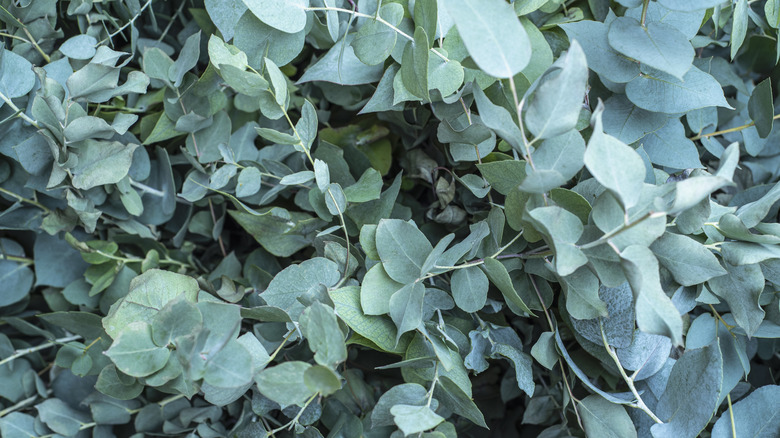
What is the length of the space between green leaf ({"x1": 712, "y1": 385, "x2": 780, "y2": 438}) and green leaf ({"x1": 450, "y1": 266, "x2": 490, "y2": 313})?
211 millimetres

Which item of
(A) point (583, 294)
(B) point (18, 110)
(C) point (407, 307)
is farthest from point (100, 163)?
(A) point (583, 294)

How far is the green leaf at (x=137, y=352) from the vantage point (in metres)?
0.35

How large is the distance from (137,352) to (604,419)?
1.04ft

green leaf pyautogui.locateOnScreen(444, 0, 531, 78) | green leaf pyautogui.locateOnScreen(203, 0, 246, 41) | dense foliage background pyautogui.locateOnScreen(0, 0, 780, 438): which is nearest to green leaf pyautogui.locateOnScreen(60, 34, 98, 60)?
dense foliage background pyautogui.locateOnScreen(0, 0, 780, 438)

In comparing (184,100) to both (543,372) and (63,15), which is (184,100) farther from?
(543,372)

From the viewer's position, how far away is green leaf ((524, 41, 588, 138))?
0.96 feet

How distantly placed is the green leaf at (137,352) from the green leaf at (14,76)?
0.23m

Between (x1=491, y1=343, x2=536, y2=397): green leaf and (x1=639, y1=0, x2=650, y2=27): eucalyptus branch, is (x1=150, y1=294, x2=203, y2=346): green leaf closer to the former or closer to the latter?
(x1=491, y1=343, x2=536, y2=397): green leaf

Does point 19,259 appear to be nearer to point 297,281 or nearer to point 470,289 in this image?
point 297,281

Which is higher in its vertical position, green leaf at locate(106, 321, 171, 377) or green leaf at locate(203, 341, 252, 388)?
green leaf at locate(203, 341, 252, 388)

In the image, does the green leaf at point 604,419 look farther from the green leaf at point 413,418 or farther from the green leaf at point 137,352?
the green leaf at point 137,352

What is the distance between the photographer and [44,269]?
1.77 ft

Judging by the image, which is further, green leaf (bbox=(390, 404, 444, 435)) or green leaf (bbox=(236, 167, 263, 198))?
green leaf (bbox=(236, 167, 263, 198))

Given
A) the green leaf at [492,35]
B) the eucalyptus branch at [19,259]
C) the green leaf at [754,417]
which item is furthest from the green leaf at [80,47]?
the green leaf at [754,417]
